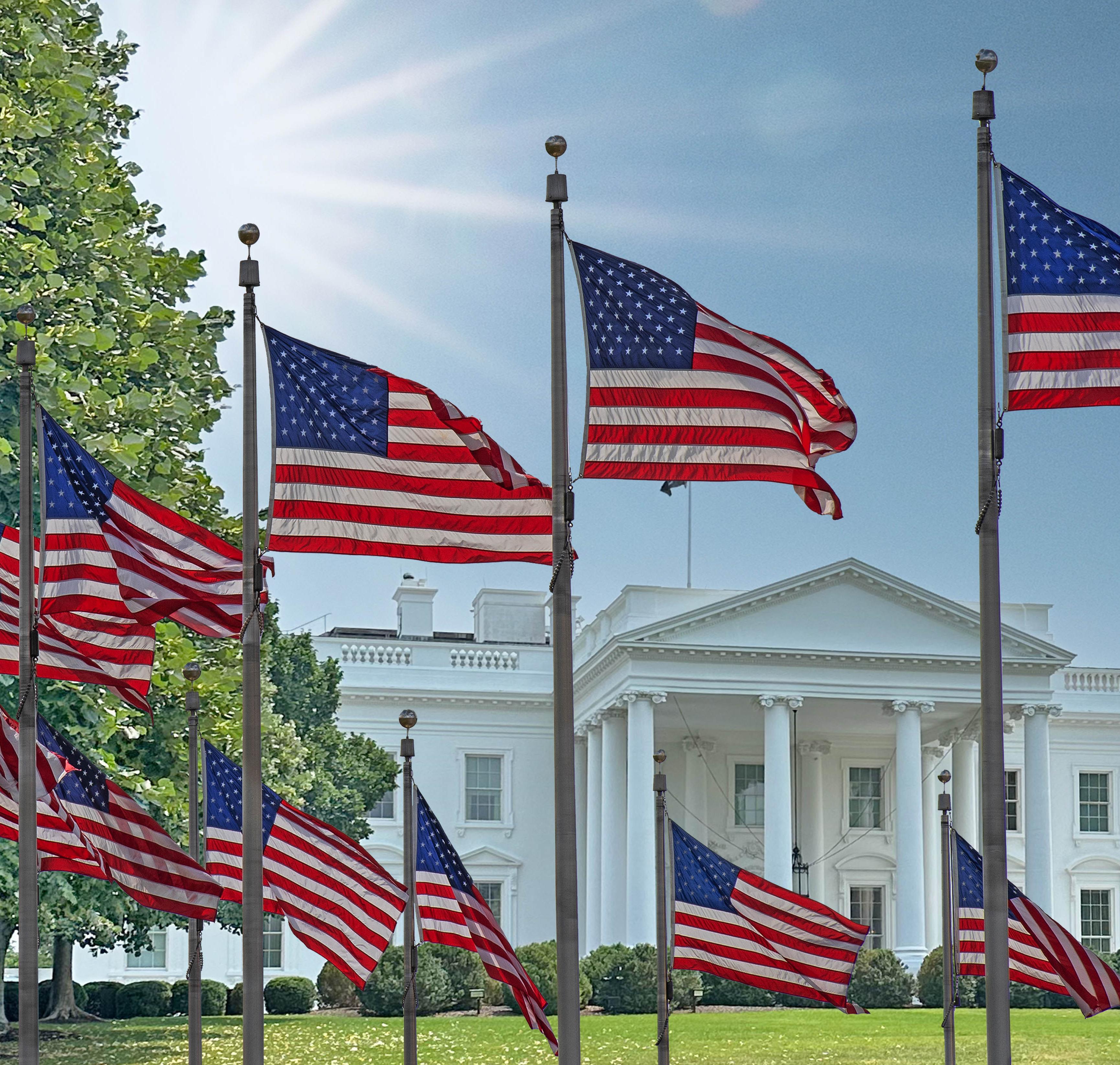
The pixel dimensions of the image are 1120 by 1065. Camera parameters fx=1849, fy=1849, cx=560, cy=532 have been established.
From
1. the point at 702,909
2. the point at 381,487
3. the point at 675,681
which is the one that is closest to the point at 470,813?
the point at 675,681

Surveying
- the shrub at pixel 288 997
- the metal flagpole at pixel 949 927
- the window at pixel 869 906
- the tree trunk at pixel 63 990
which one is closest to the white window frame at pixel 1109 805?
the window at pixel 869 906

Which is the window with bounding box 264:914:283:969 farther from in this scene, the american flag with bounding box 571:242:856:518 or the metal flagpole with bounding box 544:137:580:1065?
the american flag with bounding box 571:242:856:518

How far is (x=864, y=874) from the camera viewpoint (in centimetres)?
5053

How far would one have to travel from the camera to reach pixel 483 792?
2021 inches

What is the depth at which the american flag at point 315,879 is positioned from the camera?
1558 centimetres

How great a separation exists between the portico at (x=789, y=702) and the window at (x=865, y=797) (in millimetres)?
1593

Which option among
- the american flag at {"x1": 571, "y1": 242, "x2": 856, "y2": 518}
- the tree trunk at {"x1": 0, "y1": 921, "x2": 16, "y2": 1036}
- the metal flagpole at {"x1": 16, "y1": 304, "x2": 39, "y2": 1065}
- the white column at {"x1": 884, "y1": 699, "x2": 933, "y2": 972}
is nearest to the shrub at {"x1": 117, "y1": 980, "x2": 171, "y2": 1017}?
the tree trunk at {"x1": 0, "y1": 921, "x2": 16, "y2": 1036}

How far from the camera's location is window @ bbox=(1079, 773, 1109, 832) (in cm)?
5350

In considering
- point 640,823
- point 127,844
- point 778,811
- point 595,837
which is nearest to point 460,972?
point 640,823

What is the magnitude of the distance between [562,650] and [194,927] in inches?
239

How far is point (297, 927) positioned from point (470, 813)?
3574 cm

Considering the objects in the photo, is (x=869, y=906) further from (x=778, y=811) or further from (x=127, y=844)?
(x=127, y=844)

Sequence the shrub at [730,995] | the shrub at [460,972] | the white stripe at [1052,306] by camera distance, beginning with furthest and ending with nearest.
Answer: the shrub at [730,995] → the shrub at [460,972] → the white stripe at [1052,306]

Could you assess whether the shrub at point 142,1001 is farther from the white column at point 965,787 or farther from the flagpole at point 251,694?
the flagpole at point 251,694
